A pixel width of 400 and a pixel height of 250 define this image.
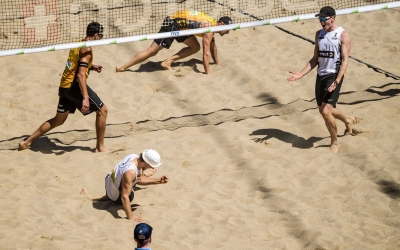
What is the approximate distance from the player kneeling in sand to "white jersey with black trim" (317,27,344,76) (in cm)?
295

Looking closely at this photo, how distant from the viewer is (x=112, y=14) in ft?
46.2

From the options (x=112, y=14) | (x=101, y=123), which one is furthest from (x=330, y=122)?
(x=112, y=14)

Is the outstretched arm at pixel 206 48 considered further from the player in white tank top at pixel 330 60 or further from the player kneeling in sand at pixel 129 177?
the player kneeling in sand at pixel 129 177

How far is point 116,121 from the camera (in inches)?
413

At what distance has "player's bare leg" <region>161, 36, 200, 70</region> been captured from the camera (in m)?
11.8

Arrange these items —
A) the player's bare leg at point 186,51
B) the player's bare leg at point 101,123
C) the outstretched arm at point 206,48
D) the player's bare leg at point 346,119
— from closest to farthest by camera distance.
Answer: the player's bare leg at point 101,123 → the player's bare leg at point 346,119 → the outstretched arm at point 206,48 → the player's bare leg at point 186,51

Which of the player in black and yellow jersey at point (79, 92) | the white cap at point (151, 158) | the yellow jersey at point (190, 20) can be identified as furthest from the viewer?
the yellow jersey at point (190, 20)

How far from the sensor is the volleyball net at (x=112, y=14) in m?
13.2

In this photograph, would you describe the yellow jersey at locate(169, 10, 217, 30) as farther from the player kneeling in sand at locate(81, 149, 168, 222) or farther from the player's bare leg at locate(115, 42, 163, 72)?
the player kneeling in sand at locate(81, 149, 168, 222)

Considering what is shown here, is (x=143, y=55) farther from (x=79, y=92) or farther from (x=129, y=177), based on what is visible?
(x=129, y=177)

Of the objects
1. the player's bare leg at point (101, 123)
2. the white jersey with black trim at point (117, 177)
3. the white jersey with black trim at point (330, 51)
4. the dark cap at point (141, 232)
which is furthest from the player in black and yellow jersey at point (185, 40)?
the dark cap at point (141, 232)

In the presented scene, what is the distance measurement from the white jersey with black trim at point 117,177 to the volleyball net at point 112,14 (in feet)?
18.4

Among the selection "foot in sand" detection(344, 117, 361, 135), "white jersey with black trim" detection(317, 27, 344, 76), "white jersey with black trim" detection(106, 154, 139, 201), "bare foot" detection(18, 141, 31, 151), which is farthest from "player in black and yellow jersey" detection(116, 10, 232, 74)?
"white jersey with black trim" detection(106, 154, 139, 201)

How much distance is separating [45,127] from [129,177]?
2.41 m
